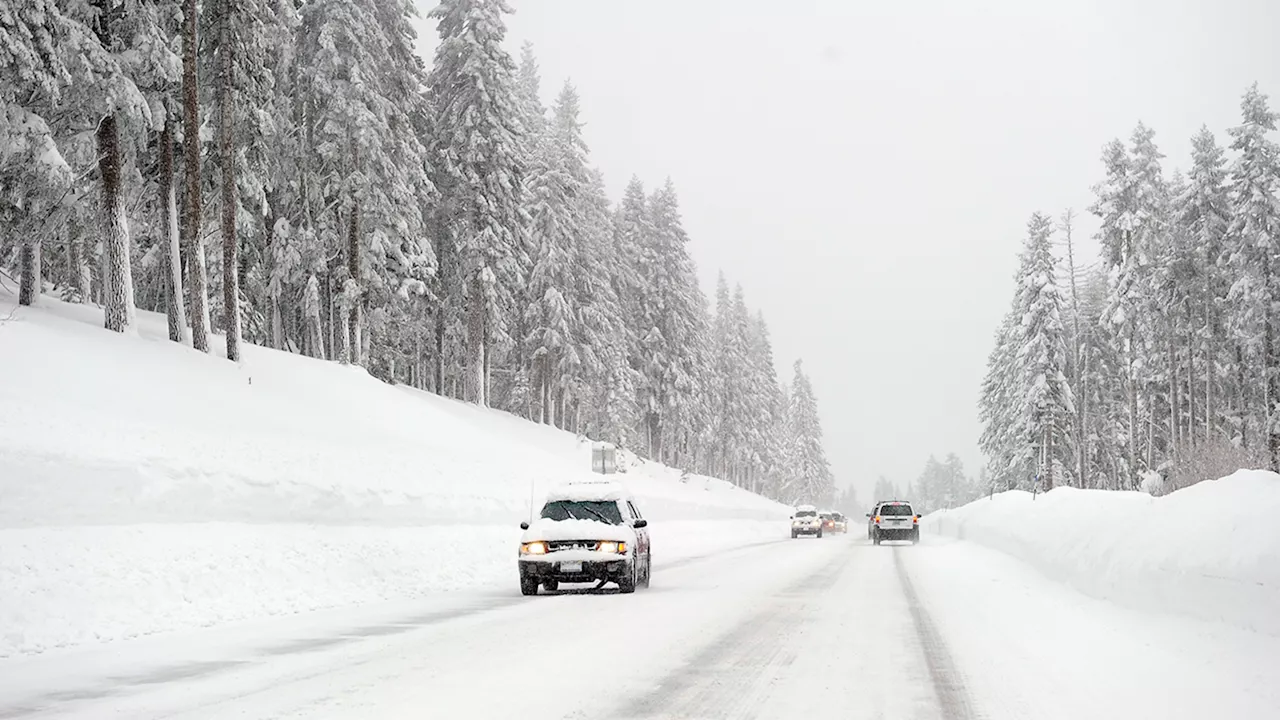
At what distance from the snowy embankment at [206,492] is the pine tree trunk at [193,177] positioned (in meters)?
1.25

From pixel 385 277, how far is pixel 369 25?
32.1 ft

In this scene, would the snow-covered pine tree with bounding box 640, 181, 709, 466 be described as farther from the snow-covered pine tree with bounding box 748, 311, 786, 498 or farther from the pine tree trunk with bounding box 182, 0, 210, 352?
the pine tree trunk with bounding box 182, 0, 210, 352

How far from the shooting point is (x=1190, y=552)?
34.9 feet

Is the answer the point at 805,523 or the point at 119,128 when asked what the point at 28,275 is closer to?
the point at 119,128

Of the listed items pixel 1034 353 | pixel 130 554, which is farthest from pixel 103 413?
pixel 1034 353

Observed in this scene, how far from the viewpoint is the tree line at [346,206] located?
83.1 feet

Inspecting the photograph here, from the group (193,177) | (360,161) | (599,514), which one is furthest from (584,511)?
(360,161)

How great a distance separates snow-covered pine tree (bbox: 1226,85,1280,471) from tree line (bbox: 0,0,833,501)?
32.5m

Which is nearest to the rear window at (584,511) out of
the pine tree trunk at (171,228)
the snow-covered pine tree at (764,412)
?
the pine tree trunk at (171,228)

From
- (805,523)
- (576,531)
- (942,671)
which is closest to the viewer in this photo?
(942,671)

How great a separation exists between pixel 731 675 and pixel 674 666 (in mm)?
641

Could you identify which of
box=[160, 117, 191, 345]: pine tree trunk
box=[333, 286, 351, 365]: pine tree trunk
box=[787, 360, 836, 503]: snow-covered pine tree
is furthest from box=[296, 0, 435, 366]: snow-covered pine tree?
box=[787, 360, 836, 503]: snow-covered pine tree

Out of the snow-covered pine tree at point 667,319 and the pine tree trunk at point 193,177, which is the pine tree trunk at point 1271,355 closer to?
the snow-covered pine tree at point 667,319

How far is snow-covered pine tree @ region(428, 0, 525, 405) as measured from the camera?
152 ft
